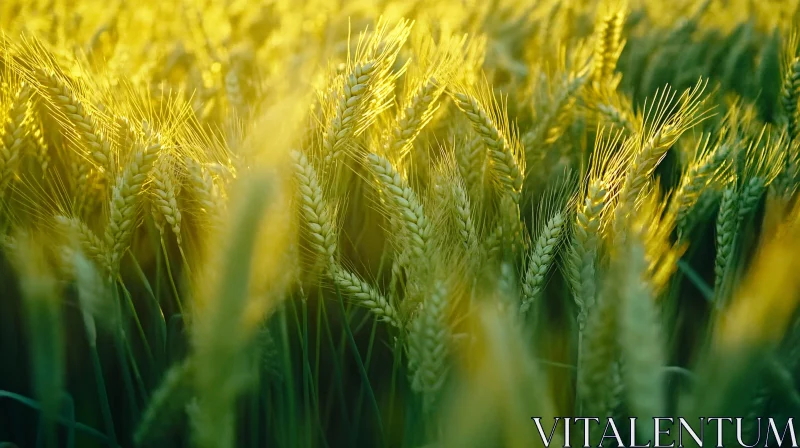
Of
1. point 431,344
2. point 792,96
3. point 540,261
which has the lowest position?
point 431,344

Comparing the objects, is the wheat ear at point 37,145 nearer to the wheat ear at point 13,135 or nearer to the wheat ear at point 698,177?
the wheat ear at point 13,135

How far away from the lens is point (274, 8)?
269cm

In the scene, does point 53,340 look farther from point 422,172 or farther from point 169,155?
point 422,172

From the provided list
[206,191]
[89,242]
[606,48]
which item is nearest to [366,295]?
[206,191]

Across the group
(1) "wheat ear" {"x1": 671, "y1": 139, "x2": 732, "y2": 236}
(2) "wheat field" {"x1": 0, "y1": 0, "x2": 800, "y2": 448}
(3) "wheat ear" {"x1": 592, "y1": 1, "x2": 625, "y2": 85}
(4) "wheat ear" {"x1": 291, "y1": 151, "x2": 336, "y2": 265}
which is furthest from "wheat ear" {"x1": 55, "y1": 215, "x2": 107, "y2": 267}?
(3) "wheat ear" {"x1": 592, "y1": 1, "x2": 625, "y2": 85}

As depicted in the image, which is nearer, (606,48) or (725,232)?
(725,232)

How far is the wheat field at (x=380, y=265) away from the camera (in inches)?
19.6

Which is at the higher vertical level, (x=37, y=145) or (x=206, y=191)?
(x=37, y=145)

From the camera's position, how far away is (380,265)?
977 millimetres

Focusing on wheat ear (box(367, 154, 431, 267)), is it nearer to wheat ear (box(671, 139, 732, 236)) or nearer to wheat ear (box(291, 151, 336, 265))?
wheat ear (box(291, 151, 336, 265))

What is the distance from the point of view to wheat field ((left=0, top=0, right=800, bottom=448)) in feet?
1.63

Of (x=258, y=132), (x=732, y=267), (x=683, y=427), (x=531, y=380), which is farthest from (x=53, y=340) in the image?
(x=732, y=267)

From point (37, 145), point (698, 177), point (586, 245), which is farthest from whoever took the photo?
point (37, 145)

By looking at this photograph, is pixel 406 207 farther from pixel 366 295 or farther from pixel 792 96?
pixel 792 96
